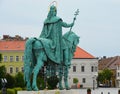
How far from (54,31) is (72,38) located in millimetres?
1253

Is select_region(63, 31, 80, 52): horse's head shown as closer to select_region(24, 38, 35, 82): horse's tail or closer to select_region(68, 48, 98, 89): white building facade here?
select_region(24, 38, 35, 82): horse's tail

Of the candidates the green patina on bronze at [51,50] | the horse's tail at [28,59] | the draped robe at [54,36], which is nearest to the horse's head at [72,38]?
the green patina on bronze at [51,50]

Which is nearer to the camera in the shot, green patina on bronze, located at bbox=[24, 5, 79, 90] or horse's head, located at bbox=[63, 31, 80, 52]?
green patina on bronze, located at bbox=[24, 5, 79, 90]

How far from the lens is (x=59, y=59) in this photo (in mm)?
23469

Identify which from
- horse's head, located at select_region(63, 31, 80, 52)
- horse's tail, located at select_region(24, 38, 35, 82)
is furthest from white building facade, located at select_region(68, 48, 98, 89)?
horse's tail, located at select_region(24, 38, 35, 82)

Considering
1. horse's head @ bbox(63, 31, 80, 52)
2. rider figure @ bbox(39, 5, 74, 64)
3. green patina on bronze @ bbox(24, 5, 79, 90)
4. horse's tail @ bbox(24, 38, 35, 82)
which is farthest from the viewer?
horse's head @ bbox(63, 31, 80, 52)

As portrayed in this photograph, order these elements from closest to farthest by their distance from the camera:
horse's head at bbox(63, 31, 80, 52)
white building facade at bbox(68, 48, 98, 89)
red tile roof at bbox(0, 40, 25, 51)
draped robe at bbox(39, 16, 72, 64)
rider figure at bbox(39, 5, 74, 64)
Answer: draped robe at bbox(39, 16, 72, 64), rider figure at bbox(39, 5, 74, 64), horse's head at bbox(63, 31, 80, 52), red tile roof at bbox(0, 40, 25, 51), white building facade at bbox(68, 48, 98, 89)

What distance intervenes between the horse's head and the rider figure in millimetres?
642

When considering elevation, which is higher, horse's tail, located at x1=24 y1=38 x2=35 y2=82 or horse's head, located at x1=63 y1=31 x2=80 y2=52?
horse's head, located at x1=63 y1=31 x2=80 y2=52

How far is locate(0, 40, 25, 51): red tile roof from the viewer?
9106 centimetres

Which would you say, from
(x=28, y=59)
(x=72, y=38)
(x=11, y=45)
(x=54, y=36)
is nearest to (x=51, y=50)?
(x=54, y=36)

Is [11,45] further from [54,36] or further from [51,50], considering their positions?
[51,50]

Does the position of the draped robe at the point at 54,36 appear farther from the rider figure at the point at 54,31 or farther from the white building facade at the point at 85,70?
the white building facade at the point at 85,70

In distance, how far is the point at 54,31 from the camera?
23500 millimetres
